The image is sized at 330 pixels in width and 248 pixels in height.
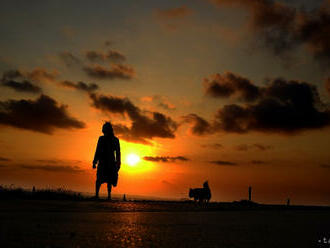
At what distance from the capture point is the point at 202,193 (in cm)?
3042

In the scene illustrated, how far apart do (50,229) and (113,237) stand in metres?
1.20

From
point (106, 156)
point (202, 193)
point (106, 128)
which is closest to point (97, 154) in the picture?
point (106, 156)

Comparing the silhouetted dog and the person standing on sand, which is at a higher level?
the person standing on sand

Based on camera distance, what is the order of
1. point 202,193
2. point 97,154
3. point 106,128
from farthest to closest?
point 202,193 → point 97,154 → point 106,128

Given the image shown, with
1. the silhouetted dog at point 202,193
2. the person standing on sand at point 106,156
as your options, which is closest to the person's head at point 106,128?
the person standing on sand at point 106,156

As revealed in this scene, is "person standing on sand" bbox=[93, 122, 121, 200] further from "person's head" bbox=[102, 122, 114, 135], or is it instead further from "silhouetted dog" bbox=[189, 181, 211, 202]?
"silhouetted dog" bbox=[189, 181, 211, 202]

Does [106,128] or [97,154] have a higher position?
[106,128]

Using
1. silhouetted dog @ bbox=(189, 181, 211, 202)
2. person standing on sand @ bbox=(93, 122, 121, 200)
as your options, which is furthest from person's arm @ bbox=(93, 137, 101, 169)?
silhouetted dog @ bbox=(189, 181, 211, 202)

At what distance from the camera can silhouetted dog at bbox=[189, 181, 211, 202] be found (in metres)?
30.3

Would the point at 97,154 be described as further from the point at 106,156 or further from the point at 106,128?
the point at 106,128

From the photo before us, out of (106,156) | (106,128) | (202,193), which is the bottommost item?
(202,193)

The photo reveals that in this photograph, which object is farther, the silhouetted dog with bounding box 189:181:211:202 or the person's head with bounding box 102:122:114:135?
the silhouetted dog with bounding box 189:181:211:202

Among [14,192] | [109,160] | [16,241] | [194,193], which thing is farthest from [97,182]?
[194,193]

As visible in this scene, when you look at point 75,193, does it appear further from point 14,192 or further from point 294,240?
point 294,240
